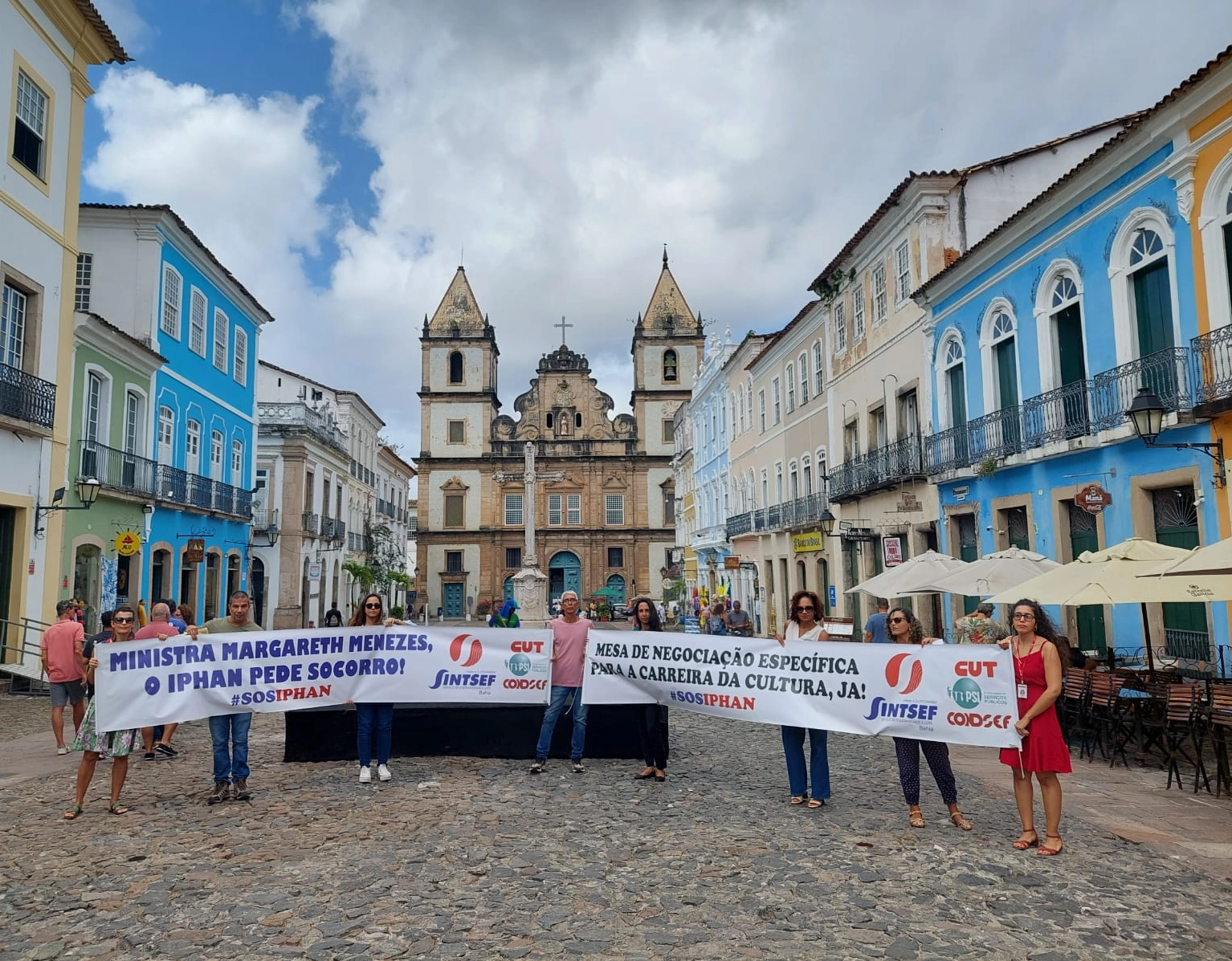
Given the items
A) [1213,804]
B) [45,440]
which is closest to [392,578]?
[45,440]

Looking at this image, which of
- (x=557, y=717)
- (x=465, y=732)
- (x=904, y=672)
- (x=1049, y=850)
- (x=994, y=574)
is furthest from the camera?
(x=994, y=574)

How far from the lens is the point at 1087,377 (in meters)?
14.0

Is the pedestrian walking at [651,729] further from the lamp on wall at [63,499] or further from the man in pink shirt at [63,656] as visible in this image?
the lamp on wall at [63,499]

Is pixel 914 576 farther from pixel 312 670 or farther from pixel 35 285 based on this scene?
pixel 35 285

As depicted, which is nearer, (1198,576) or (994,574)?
(1198,576)

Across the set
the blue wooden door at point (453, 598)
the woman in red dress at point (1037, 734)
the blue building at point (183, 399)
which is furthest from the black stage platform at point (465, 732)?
the blue wooden door at point (453, 598)

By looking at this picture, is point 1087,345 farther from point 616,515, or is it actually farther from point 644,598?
point 616,515

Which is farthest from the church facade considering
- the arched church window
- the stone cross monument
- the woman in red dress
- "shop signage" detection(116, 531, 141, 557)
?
the woman in red dress

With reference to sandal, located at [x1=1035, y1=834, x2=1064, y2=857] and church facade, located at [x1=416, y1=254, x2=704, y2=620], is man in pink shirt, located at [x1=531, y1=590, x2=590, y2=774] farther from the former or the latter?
church facade, located at [x1=416, y1=254, x2=704, y2=620]

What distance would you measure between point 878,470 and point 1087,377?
23.9ft

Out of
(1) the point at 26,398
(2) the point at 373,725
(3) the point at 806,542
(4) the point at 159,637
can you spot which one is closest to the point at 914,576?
(2) the point at 373,725

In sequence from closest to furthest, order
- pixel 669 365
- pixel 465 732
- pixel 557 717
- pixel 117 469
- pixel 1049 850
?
pixel 1049 850 → pixel 557 717 → pixel 465 732 → pixel 117 469 → pixel 669 365

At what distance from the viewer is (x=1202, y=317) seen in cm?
1134

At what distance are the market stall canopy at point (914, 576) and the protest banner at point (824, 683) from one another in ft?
17.8
